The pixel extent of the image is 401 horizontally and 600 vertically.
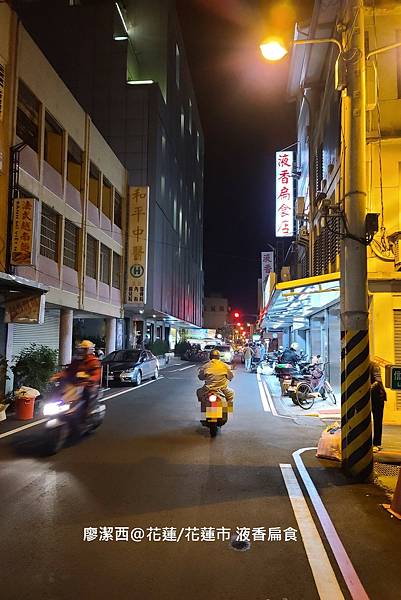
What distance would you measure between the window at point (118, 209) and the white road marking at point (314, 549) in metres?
26.1

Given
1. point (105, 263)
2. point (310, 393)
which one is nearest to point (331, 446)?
point (310, 393)

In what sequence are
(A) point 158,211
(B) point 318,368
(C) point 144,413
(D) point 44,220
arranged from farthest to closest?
(A) point 158,211, (D) point 44,220, (B) point 318,368, (C) point 144,413

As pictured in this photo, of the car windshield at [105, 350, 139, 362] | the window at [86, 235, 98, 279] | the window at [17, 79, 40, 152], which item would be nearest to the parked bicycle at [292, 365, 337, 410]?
the car windshield at [105, 350, 139, 362]

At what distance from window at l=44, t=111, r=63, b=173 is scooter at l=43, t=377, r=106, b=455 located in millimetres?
14638

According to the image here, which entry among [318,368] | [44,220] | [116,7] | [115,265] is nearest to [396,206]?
[318,368]

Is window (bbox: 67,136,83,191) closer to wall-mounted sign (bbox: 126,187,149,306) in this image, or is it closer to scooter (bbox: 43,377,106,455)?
wall-mounted sign (bbox: 126,187,149,306)

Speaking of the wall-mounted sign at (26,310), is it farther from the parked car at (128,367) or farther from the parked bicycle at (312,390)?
the parked bicycle at (312,390)

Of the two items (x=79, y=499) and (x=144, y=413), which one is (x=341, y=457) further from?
(x=144, y=413)

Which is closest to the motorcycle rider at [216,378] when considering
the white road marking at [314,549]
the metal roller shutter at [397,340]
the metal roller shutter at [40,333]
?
the white road marking at [314,549]

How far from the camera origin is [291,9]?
20.8 feet

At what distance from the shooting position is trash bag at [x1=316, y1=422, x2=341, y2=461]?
780 centimetres

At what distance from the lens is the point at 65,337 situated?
22.0 meters

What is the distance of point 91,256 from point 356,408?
20.9 metres

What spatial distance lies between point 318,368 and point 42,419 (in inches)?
338
